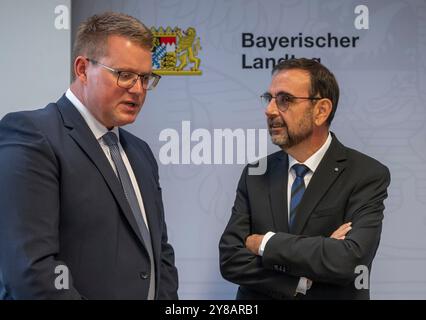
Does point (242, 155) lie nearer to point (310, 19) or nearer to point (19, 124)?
point (310, 19)

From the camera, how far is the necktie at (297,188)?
2850 mm

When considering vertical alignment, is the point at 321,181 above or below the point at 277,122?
below

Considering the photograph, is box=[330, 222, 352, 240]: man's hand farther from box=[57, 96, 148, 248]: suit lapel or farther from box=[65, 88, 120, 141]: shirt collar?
box=[65, 88, 120, 141]: shirt collar

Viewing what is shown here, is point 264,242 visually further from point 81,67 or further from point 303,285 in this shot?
point 81,67

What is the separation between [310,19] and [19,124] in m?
2.39

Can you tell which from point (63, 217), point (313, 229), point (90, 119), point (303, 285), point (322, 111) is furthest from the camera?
point (322, 111)

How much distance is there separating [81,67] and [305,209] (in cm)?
122

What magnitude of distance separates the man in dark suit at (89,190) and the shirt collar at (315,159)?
87 centimetres

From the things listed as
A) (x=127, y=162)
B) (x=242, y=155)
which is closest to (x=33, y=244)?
(x=127, y=162)

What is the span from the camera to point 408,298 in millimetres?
3768

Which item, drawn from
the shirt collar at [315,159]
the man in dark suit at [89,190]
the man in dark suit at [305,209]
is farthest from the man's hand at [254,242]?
the man in dark suit at [89,190]

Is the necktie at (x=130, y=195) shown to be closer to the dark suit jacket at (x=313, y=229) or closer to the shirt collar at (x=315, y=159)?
the dark suit jacket at (x=313, y=229)

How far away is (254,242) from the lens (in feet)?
9.13

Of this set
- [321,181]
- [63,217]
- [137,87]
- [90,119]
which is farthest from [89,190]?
[321,181]
